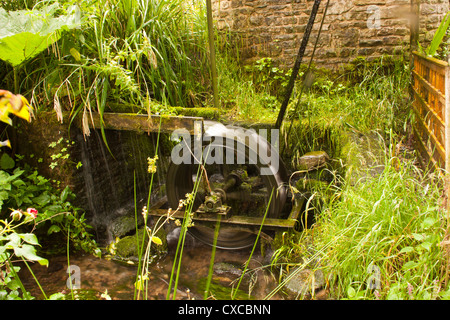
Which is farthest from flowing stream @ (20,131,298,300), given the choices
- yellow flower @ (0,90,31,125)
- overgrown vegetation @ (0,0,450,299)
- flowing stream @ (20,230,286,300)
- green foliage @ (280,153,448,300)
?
yellow flower @ (0,90,31,125)

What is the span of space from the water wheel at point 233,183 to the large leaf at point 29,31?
140 centimetres

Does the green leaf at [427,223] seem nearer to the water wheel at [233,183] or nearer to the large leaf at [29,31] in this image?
the water wheel at [233,183]

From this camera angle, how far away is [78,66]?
11.4 feet

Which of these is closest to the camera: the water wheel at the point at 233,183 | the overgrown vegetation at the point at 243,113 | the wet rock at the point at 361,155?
the overgrown vegetation at the point at 243,113

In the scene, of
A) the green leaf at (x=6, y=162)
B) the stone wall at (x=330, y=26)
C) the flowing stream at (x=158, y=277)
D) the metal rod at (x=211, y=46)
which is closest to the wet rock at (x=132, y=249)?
the flowing stream at (x=158, y=277)

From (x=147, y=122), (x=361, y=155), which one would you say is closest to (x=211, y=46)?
(x=147, y=122)

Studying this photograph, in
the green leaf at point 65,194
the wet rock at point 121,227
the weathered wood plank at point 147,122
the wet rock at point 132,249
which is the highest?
the weathered wood plank at point 147,122

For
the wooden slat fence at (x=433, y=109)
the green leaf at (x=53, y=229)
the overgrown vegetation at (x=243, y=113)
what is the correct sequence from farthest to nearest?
the green leaf at (x=53, y=229) → the wooden slat fence at (x=433, y=109) → the overgrown vegetation at (x=243, y=113)

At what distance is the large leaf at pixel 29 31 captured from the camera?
3080 mm

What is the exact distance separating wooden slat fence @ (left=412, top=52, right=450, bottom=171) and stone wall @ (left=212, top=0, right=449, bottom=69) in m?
1.17

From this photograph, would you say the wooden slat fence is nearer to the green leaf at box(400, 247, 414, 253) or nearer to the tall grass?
the tall grass

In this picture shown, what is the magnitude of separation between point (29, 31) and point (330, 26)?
379 cm

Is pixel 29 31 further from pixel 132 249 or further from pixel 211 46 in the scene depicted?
pixel 132 249

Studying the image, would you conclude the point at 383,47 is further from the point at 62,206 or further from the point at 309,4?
the point at 62,206
